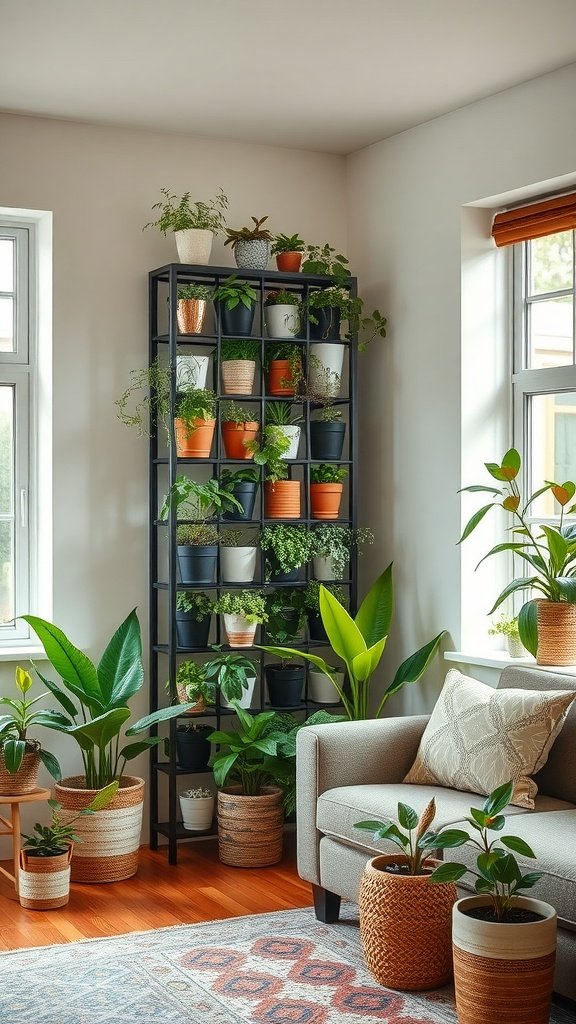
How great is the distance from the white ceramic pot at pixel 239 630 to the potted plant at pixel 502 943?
1.83 metres

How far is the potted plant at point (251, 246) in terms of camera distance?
15.7 feet

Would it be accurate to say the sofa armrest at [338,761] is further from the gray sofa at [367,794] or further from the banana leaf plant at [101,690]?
the banana leaf plant at [101,690]

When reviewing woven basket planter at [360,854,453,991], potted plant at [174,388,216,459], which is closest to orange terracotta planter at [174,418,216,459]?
potted plant at [174,388,216,459]

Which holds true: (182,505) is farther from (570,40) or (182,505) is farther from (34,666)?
(570,40)

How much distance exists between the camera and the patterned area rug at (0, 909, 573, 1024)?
314 cm

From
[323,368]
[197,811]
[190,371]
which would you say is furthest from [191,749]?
[323,368]

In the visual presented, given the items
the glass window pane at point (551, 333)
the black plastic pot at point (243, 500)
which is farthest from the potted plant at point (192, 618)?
the glass window pane at point (551, 333)

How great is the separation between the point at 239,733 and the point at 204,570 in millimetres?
636

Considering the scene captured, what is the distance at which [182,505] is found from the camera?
4.86 m

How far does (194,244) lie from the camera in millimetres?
4680

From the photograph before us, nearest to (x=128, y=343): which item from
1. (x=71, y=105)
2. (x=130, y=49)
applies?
(x=71, y=105)

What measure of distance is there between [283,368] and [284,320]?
0.19 metres

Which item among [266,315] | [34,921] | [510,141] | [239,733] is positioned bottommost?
[34,921]

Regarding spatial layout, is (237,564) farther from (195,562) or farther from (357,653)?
(357,653)
